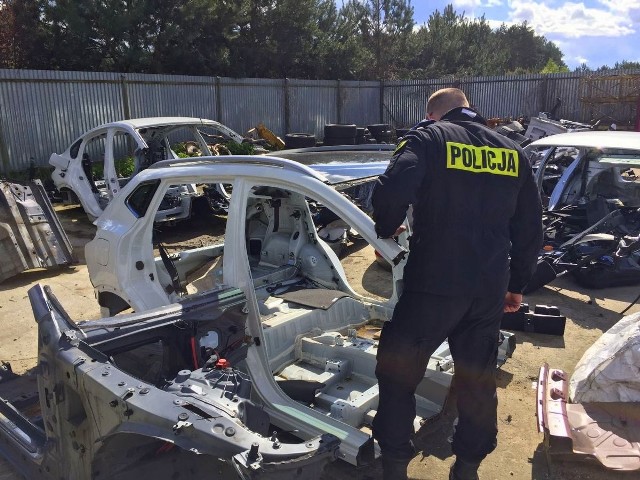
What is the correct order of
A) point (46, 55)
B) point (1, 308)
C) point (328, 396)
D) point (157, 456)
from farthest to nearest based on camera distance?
1. point (46, 55)
2. point (1, 308)
3. point (328, 396)
4. point (157, 456)

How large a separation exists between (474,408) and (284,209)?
8.72 ft

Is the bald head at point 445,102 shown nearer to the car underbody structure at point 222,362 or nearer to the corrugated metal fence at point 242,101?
the car underbody structure at point 222,362

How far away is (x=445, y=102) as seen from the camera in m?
2.79

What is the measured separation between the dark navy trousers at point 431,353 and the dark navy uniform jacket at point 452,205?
3.8 inches

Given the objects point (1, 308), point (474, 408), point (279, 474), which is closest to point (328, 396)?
point (474, 408)

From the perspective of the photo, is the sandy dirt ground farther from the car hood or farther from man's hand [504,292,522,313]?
the car hood

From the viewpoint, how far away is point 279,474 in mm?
1913

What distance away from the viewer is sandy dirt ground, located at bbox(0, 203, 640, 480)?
3.13m

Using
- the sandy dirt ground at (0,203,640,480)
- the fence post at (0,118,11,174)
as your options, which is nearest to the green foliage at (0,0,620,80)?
the fence post at (0,118,11,174)

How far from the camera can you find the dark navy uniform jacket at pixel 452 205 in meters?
2.43

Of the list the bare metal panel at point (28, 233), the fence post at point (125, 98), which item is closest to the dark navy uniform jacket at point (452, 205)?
the bare metal panel at point (28, 233)

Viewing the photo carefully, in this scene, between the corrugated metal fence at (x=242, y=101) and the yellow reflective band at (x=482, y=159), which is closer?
the yellow reflective band at (x=482, y=159)

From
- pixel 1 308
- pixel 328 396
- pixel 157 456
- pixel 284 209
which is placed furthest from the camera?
pixel 1 308

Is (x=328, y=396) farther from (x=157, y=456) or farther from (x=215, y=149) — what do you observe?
(x=215, y=149)
